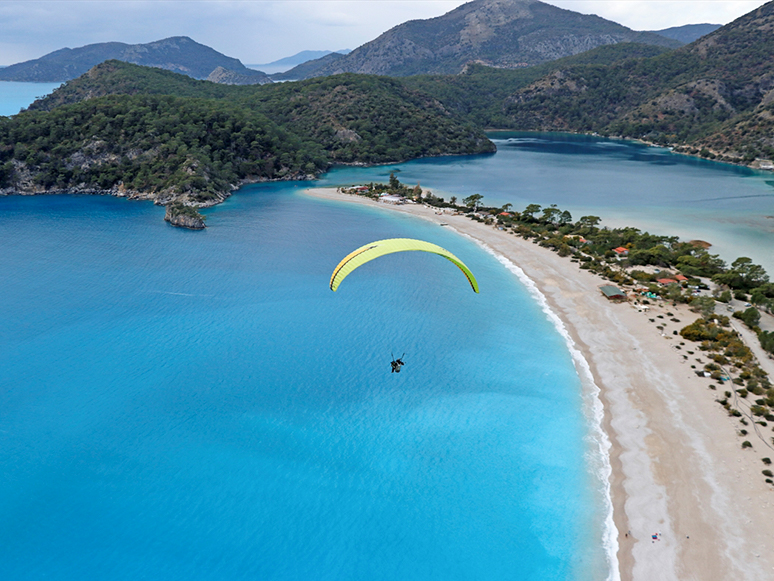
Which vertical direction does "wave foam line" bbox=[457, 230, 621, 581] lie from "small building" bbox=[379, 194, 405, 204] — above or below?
below

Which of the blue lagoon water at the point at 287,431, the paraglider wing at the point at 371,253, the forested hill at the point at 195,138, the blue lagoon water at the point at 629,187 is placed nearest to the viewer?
the blue lagoon water at the point at 287,431

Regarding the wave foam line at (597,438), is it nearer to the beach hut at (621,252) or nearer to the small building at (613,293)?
the small building at (613,293)

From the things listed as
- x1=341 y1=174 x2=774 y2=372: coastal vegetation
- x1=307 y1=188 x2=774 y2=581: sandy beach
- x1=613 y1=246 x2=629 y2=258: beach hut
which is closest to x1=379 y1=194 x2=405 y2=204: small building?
x1=341 y1=174 x2=774 y2=372: coastal vegetation

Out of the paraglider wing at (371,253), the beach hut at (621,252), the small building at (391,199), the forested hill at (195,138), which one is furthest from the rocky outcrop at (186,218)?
the beach hut at (621,252)

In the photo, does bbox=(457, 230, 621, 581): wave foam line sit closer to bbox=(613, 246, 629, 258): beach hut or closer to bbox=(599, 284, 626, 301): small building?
bbox=(599, 284, 626, 301): small building

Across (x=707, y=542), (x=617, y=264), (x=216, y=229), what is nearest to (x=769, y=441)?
(x=707, y=542)
